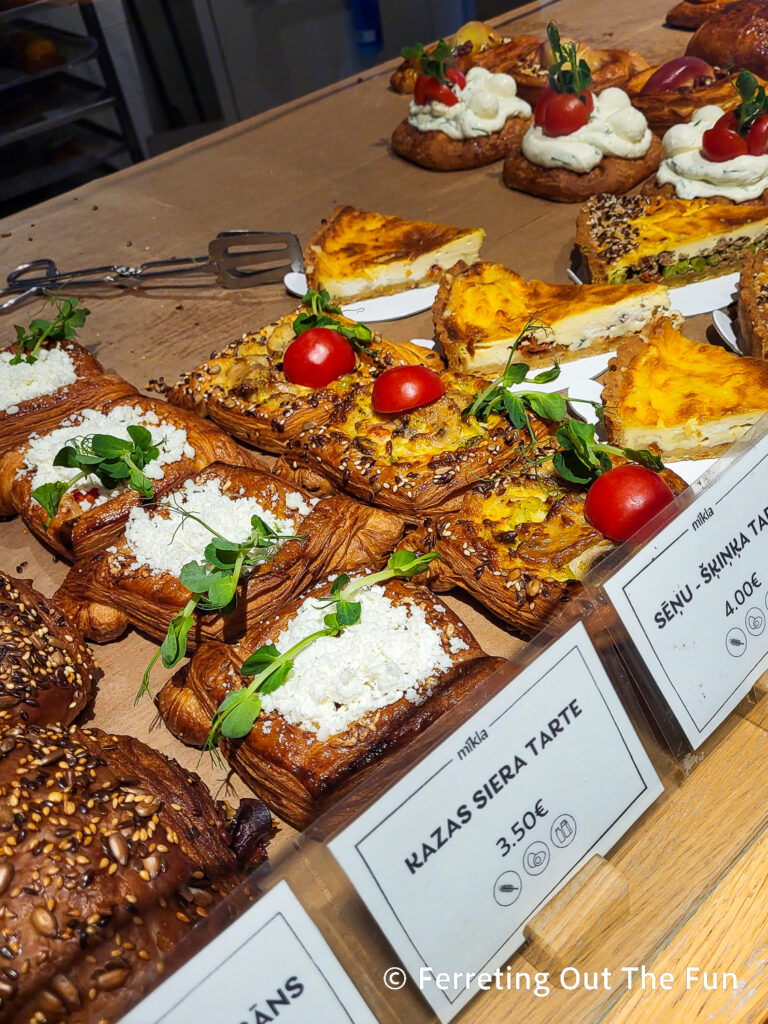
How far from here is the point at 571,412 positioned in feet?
11.5

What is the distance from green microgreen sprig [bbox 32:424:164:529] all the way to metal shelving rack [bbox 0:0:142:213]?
12.1 feet

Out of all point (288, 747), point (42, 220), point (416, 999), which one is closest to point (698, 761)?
point (416, 999)

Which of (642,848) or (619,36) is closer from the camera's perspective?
(642,848)

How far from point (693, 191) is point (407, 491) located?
2.61m

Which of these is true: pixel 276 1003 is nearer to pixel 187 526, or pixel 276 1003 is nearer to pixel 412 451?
pixel 187 526

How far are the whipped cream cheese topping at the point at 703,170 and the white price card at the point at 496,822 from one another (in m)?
3.61

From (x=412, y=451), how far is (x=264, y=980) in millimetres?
2198

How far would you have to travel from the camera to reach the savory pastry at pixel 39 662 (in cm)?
261

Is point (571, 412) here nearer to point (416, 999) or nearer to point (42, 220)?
point (416, 999)

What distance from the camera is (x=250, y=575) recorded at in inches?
114

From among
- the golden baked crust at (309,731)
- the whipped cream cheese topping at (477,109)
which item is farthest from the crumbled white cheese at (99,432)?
the whipped cream cheese topping at (477,109)

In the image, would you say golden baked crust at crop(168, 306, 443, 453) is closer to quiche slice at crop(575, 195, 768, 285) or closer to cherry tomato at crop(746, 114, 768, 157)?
quiche slice at crop(575, 195, 768, 285)

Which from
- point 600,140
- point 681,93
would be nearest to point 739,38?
point 681,93

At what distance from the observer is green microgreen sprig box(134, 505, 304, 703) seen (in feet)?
8.20
